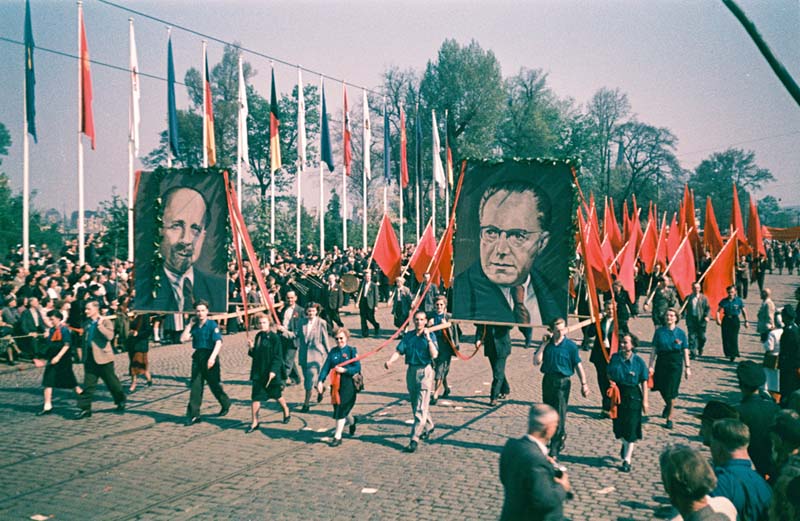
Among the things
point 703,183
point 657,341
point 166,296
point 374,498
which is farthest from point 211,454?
point 703,183

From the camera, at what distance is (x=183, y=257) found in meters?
12.4

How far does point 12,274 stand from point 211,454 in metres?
13.7

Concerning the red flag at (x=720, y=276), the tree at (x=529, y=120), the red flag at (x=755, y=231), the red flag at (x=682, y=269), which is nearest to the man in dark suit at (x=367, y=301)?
the red flag at (x=682, y=269)

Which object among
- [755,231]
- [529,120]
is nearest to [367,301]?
[755,231]

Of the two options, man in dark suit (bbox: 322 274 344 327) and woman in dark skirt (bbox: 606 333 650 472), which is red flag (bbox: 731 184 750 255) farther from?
woman in dark skirt (bbox: 606 333 650 472)

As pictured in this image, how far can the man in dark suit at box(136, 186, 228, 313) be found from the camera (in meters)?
12.2

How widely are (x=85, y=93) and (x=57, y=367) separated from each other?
13.5 metres

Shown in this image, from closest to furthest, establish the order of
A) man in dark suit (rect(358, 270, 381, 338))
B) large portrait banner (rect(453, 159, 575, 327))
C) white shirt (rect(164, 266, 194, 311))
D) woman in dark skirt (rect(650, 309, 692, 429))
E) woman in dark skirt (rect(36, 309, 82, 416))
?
1. large portrait banner (rect(453, 159, 575, 327))
2. woman in dark skirt (rect(650, 309, 692, 429))
3. woman in dark skirt (rect(36, 309, 82, 416))
4. white shirt (rect(164, 266, 194, 311))
5. man in dark suit (rect(358, 270, 381, 338))

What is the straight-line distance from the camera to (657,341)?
1089cm

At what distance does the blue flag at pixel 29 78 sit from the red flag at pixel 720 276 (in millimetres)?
20122

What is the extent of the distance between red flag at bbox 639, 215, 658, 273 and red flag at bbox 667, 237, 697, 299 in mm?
6285

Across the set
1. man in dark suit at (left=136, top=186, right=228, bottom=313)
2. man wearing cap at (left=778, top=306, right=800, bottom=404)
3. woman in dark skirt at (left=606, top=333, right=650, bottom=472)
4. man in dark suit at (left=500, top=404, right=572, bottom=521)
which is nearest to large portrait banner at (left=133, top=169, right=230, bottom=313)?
man in dark suit at (left=136, top=186, right=228, bottom=313)

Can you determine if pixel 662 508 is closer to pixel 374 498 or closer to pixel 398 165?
pixel 374 498

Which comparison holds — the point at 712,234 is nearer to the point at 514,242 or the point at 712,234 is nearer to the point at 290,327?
the point at 514,242
